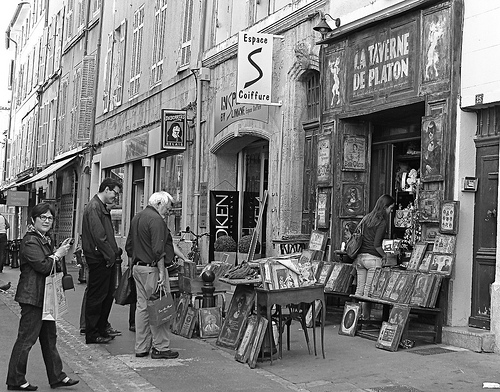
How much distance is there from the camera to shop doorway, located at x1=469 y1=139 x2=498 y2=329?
8.88 meters

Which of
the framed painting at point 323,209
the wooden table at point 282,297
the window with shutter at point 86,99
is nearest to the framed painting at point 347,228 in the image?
the framed painting at point 323,209

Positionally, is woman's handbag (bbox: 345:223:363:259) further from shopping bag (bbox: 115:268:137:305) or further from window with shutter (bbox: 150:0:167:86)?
window with shutter (bbox: 150:0:167:86)

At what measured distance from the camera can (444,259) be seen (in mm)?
9016

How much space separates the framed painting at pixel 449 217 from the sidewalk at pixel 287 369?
4.27 feet

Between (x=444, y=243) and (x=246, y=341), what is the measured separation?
8.49 ft

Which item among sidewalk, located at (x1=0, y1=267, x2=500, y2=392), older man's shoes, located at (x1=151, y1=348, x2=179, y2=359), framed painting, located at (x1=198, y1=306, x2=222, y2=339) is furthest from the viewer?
framed painting, located at (x1=198, y1=306, x2=222, y2=339)

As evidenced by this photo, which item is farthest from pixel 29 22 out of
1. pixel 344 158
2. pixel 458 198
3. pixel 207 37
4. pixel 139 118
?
pixel 458 198

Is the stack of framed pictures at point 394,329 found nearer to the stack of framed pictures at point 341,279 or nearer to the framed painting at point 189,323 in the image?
the stack of framed pictures at point 341,279

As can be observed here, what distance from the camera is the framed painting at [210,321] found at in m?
9.79

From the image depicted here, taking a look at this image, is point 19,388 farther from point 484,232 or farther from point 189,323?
point 484,232

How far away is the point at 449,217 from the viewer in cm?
902

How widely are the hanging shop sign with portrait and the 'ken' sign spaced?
445 cm

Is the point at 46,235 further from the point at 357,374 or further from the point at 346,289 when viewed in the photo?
the point at 346,289

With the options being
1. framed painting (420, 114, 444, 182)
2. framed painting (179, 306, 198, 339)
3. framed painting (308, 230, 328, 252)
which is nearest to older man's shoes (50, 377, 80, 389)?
framed painting (179, 306, 198, 339)
